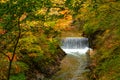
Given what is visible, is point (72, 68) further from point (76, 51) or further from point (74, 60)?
point (76, 51)

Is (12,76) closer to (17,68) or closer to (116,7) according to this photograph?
(17,68)

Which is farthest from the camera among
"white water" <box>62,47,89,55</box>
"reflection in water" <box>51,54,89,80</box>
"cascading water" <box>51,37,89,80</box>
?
"white water" <box>62,47,89,55</box>

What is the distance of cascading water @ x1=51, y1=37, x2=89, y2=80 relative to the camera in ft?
66.6

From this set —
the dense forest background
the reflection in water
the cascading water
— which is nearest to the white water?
the cascading water

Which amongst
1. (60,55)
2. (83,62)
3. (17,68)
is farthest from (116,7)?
(60,55)

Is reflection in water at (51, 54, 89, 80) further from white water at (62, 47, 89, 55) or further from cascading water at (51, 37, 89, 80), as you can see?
white water at (62, 47, 89, 55)

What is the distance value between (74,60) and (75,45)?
274 inches

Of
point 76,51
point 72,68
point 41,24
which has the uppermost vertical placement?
point 41,24

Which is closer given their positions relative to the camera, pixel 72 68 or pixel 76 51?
pixel 72 68

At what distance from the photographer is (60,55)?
86.3 feet

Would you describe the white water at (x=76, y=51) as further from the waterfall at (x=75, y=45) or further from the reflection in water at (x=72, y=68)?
the reflection in water at (x=72, y=68)

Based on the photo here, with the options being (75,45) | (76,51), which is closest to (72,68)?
(76,51)

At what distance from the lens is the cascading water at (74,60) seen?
20.3 meters

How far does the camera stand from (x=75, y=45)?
32.2 metres
